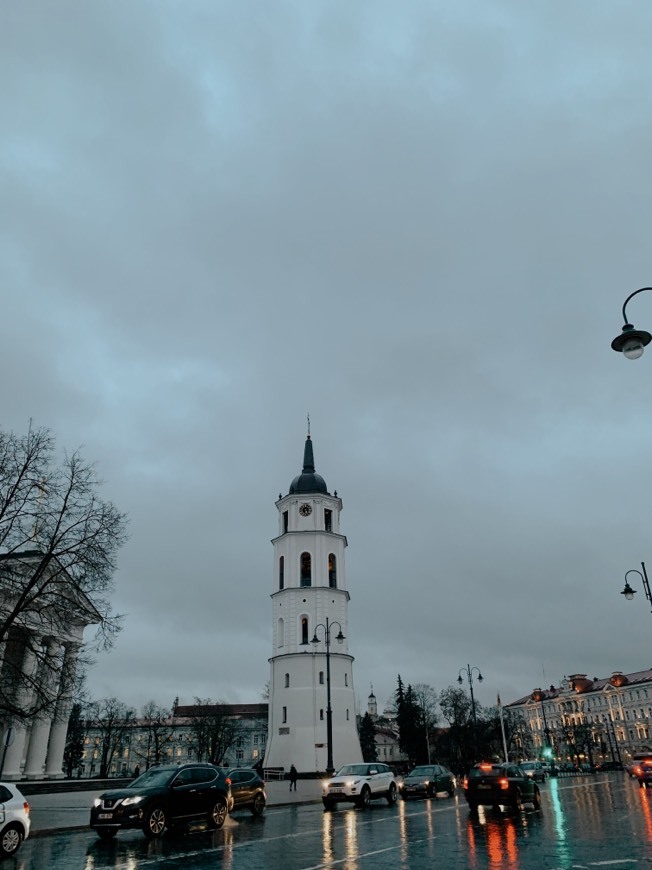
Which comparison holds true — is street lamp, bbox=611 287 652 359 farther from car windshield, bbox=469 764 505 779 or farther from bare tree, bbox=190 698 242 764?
bare tree, bbox=190 698 242 764

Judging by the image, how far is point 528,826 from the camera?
16.6m

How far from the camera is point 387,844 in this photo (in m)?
13.7

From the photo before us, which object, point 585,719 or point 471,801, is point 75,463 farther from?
point 585,719

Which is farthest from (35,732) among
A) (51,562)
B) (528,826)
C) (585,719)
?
(585,719)

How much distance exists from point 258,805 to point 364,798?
457cm

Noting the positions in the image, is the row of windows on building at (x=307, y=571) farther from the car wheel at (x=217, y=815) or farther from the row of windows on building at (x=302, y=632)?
the car wheel at (x=217, y=815)

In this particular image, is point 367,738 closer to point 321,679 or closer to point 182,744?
point 182,744

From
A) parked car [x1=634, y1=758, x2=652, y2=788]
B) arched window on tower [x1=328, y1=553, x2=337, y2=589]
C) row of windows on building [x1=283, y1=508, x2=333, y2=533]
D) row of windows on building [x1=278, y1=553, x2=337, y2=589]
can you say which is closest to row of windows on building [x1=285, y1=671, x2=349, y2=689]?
row of windows on building [x1=278, y1=553, x2=337, y2=589]

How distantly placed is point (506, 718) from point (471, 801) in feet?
418

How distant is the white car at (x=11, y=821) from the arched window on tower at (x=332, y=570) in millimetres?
52362

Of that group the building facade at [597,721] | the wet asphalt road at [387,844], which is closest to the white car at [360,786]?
the wet asphalt road at [387,844]

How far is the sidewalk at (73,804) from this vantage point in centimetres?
1870

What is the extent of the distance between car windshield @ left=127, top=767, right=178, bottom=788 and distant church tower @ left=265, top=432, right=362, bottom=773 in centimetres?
3898

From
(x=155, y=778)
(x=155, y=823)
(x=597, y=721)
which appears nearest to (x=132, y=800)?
(x=155, y=823)
